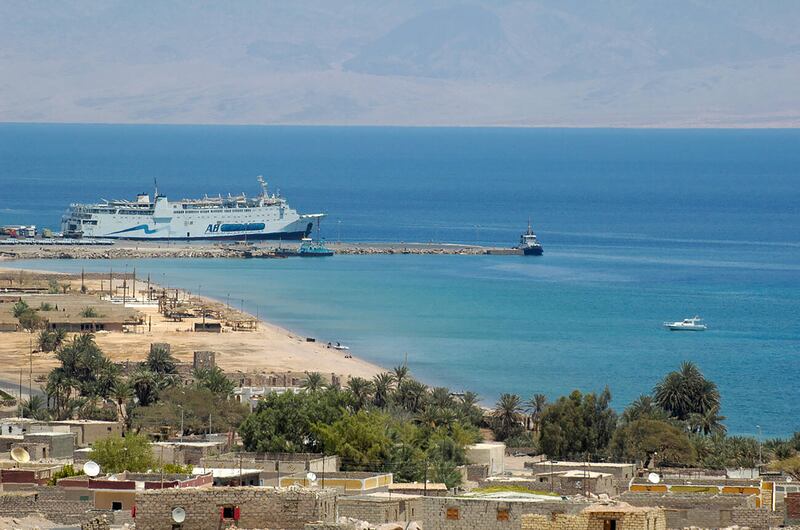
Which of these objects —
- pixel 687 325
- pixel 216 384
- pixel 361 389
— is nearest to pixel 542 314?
pixel 687 325

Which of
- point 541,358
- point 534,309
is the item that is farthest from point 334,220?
point 541,358

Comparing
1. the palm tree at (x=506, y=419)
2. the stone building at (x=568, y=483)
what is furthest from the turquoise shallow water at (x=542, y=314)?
the stone building at (x=568, y=483)

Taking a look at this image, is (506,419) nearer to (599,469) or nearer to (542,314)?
(599,469)

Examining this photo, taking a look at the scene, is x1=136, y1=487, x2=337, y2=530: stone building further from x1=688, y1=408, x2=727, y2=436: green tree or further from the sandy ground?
the sandy ground

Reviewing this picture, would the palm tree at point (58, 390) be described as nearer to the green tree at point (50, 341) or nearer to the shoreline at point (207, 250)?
the green tree at point (50, 341)

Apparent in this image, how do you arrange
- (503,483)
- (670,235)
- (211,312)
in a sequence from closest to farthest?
(503,483) → (211,312) → (670,235)

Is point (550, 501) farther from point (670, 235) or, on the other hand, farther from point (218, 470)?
point (670, 235)
